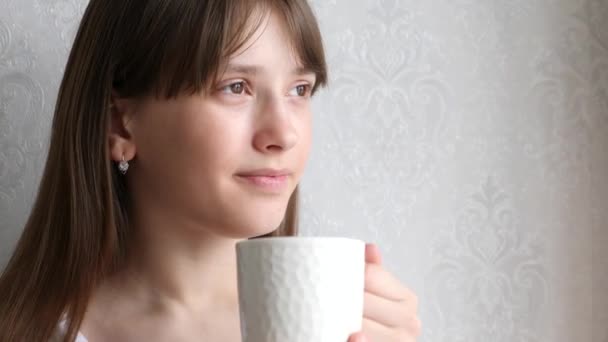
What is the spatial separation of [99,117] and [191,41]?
8.4 inches

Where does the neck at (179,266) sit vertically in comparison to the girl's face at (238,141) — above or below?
below

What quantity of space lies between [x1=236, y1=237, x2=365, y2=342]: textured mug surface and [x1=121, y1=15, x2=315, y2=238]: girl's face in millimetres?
415

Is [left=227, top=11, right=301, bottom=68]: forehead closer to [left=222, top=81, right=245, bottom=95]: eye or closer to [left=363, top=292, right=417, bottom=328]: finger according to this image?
[left=222, top=81, right=245, bottom=95]: eye

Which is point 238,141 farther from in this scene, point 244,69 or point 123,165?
point 123,165

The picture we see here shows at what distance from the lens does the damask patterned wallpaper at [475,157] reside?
1568 millimetres

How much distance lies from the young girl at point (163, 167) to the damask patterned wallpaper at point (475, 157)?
0.78 ft

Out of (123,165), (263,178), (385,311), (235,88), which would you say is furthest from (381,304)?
(123,165)

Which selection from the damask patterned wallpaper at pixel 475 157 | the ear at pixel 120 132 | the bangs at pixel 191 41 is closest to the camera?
the bangs at pixel 191 41

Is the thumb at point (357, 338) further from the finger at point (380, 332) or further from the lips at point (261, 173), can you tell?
the lips at point (261, 173)

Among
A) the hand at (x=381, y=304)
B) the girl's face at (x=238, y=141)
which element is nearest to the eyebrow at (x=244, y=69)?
the girl's face at (x=238, y=141)

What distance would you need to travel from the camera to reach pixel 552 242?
1.57 meters

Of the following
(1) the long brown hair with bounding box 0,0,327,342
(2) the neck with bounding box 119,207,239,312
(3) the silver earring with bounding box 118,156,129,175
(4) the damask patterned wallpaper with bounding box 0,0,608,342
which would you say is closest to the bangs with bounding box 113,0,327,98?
(1) the long brown hair with bounding box 0,0,327,342

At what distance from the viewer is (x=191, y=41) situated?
46.0 inches

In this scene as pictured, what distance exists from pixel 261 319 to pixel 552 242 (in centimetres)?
96
